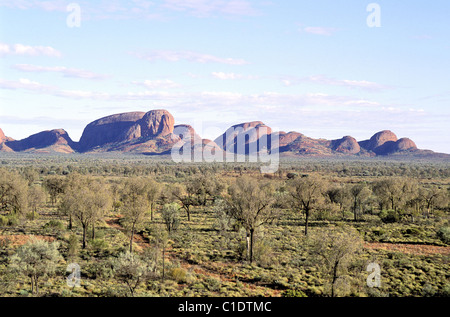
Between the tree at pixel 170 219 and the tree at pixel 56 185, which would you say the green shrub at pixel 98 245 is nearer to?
the tree at pixel 170 219

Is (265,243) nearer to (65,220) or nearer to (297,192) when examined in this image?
(297,192)

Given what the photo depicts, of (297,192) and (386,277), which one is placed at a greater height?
(297,192)

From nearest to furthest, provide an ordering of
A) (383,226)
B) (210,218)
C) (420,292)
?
(420,292) → (383,226) → (210,218)

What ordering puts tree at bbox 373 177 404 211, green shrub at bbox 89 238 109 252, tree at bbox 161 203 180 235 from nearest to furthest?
green shrub at bbox 89 238 109 252 → tree at bbox 161 203 180 235 → tree at bbox 373 177 404 211

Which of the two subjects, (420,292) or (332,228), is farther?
(332,228)

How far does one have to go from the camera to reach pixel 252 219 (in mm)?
29969

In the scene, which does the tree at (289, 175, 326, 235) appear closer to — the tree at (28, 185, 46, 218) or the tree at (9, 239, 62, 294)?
the tree at (9, 239, 62, 294)

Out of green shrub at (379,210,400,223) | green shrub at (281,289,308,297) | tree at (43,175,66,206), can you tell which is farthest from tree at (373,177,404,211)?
tree at (43,175,66,206)

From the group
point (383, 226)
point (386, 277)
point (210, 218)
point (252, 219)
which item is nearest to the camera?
point (386, 277)

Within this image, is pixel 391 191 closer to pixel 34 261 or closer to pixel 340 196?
pixel 340 196

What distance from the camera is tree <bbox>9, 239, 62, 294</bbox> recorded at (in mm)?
19703
